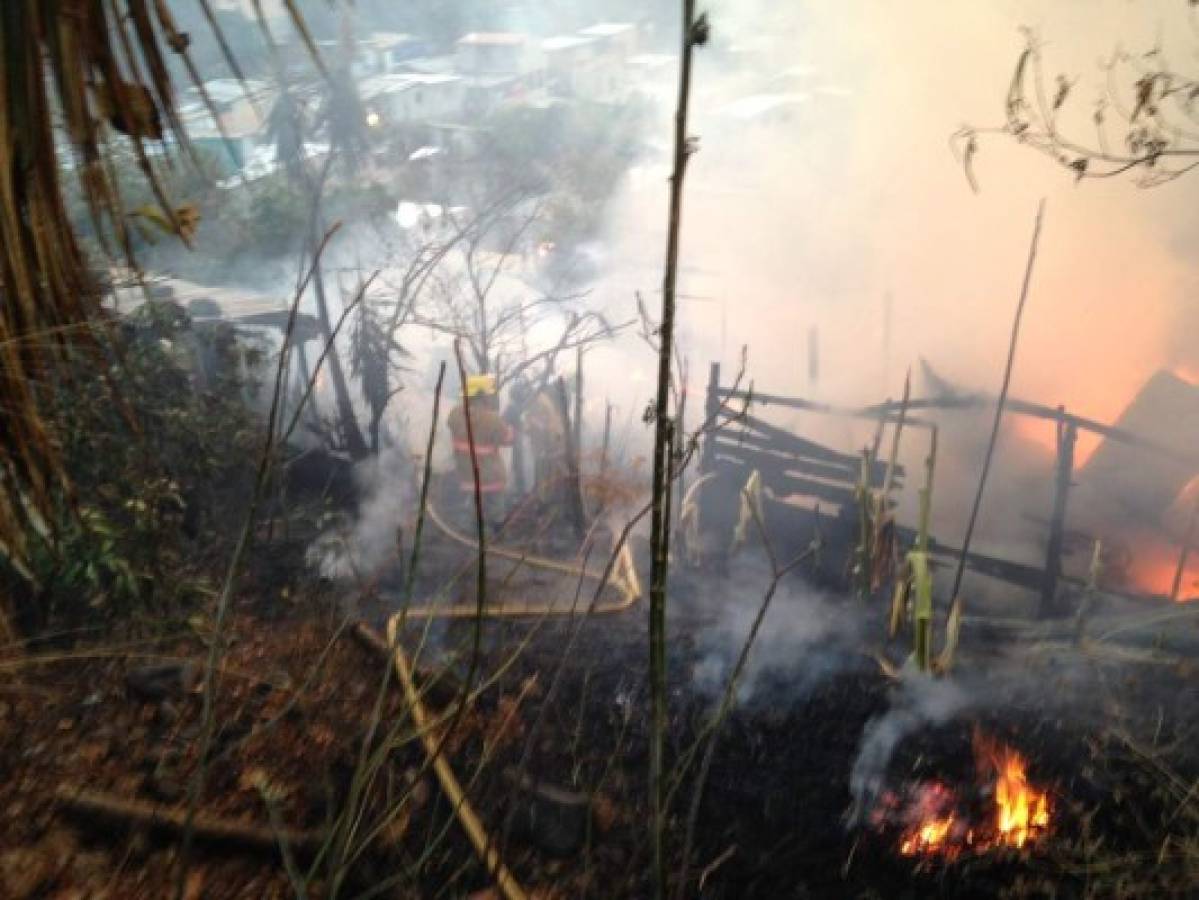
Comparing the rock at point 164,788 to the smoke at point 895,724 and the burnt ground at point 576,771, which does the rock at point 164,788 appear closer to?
the burnt ground at point 576,771

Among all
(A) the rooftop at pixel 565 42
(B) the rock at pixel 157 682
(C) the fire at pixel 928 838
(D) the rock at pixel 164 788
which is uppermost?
(A) the rooftop at pixel 565 42

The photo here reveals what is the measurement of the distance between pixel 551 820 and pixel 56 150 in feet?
14.4

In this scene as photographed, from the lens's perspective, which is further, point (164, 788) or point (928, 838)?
point (928, 838)

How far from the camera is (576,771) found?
407cm

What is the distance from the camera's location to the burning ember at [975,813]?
531 cm

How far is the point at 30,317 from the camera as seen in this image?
5.81ft

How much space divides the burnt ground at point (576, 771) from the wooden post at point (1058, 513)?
289cm

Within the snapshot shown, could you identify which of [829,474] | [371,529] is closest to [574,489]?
[371,529]

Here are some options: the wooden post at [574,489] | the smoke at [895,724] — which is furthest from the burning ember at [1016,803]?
the wooden post at [574,489]

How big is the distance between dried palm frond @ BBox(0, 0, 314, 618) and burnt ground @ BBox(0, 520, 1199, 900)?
6.98 ft

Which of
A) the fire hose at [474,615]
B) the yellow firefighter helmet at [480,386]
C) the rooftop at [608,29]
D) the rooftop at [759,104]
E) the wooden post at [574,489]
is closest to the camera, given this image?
the fire hose at [474,615]

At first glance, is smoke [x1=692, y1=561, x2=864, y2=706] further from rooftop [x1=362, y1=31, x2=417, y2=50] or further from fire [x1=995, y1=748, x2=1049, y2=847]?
rooftop [x1=362, y1=31, x2=417, y2=50]

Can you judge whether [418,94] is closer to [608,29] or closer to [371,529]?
[608,29]

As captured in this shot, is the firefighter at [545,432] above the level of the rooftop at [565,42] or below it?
below
